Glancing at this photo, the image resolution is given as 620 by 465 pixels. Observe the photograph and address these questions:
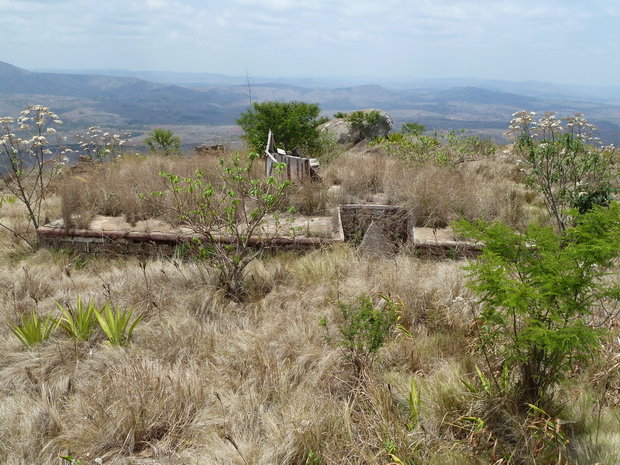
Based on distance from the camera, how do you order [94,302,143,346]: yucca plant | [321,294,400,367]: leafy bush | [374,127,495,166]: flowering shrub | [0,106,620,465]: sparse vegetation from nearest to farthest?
[0,106,620,465]: sparse vegetation → [321,294,400,367]: leafy bush → [94,302,143,346]: yucca plant → [374,127,495,166]: flowering shrub

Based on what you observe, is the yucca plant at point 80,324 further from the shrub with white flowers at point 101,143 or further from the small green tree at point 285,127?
the small green tree at point 285,127

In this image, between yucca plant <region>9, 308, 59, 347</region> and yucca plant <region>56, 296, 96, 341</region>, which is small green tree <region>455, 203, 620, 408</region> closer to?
yucca plant <region>56, 296, 96, 341</region>

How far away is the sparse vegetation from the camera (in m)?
2.51

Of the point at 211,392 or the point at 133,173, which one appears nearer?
the point at 211,392

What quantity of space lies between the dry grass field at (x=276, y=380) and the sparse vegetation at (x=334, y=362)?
16mm

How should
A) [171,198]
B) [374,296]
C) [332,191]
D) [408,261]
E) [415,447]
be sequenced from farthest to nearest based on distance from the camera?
1. [332,191]
2. [171,198]
3. [408,261]
4. [374,296]
5. [415,447]

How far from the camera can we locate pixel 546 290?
8.17 ft

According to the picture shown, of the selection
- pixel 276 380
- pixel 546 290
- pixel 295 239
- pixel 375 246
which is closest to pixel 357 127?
pixel 295 239

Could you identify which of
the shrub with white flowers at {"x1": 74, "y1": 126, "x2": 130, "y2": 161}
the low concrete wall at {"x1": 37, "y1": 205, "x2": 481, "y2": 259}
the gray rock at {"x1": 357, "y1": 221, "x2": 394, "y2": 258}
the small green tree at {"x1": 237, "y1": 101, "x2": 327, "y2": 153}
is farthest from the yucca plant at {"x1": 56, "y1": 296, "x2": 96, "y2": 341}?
the small green tree at {"x1": 237, "y1": 101, "x2": 327, "y2": 153}

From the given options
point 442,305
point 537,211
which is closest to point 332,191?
point 537,211

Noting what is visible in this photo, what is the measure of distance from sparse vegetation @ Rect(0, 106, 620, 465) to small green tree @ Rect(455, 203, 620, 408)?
14 millimetres

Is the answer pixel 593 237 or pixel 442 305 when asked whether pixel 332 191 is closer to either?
pixel 442 305

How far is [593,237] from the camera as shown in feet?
8.48

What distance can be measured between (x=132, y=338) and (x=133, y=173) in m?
5.51
